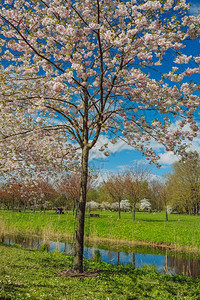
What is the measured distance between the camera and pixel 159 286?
618 cm

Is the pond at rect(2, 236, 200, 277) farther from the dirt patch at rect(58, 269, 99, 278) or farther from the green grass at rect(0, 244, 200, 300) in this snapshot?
the dirt patch at rect(58, 269, 99, 278)

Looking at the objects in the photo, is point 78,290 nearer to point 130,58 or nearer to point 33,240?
point 130,58

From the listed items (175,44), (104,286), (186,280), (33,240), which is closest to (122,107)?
(175,44)

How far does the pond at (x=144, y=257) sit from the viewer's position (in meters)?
9.89

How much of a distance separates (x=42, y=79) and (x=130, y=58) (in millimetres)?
2657

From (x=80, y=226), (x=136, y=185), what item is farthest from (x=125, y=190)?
(x=80, y=226)

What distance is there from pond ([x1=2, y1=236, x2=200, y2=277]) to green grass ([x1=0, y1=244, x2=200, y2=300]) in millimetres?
1850

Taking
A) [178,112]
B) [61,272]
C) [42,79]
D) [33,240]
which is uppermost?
[42,79]

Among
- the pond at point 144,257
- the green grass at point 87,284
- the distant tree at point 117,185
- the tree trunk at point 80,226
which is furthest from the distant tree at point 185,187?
the tree trunk at point 80,226

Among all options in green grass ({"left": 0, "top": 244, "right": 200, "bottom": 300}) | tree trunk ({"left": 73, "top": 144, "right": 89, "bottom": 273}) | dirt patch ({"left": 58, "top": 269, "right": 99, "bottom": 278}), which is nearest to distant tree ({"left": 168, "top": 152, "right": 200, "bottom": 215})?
green grass ({"left": 0, "top": 244, "right": 200, "bottom": 300})

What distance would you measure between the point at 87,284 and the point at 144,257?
685cm

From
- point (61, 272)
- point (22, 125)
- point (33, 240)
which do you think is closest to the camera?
point (61, 272)

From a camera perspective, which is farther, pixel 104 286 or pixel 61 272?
pixel 61 272

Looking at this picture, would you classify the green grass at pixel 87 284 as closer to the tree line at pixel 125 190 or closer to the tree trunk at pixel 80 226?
the tree trunk at pixel 80 226
